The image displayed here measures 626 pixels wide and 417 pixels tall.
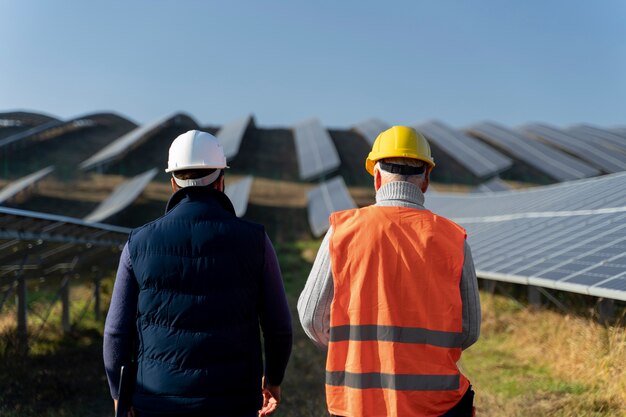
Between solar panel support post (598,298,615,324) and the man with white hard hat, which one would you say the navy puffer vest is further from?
solar panel support post (598,298,615,324)

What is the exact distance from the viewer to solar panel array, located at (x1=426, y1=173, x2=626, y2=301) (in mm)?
6473

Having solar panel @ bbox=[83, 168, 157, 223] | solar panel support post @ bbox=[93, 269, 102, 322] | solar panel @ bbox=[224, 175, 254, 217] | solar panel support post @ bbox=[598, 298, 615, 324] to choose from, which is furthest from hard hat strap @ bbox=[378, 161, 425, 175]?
solar panel @ bbox=[83, 168, 157, 223]

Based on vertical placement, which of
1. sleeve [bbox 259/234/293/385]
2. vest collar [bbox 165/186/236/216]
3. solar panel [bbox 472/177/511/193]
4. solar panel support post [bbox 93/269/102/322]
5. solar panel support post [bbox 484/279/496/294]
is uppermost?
vest collar [bbox 165/186/236/216]

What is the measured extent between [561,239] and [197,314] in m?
7.42

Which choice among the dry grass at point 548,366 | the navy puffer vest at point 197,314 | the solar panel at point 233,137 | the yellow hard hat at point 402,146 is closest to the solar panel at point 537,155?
the solar panel at point 233,137

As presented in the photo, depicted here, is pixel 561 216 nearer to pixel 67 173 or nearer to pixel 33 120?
pixel 67 173

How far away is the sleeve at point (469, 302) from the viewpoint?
2.66 meters

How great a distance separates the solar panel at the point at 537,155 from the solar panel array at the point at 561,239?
1598cm

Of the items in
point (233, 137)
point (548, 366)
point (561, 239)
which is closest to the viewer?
point (548, 366)

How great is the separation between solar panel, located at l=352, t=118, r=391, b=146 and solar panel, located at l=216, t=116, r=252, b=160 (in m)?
8.28

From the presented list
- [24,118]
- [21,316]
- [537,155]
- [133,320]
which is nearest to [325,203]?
[21,316]

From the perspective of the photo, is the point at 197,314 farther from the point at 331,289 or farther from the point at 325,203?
the point at 325,203

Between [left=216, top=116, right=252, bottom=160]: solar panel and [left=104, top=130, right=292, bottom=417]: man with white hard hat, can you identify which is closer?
[left=104, top=130, right=292, bottom=417]: man with white hard hat

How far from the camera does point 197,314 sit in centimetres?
252
